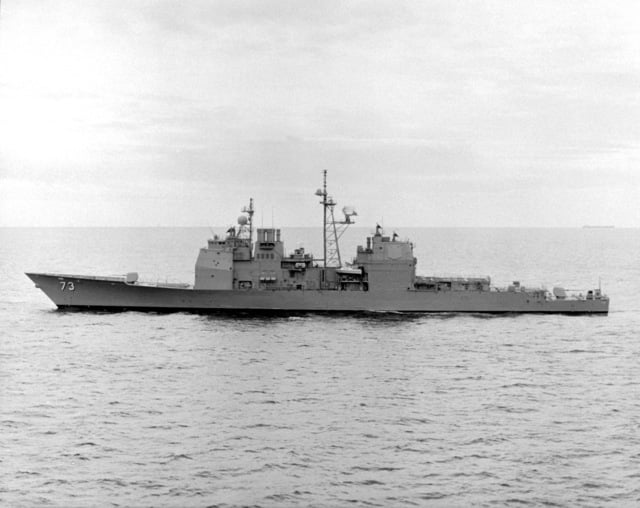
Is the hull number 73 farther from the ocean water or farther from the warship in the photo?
the ocean water

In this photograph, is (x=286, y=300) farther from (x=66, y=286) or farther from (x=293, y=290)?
(x=66, y=286)

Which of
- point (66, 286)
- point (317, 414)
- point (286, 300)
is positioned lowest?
point (317, 414)

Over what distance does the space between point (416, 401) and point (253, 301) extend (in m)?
22.0

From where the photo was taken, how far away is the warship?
4628cm

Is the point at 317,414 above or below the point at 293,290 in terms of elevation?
below

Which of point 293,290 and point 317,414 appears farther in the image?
point 293,290

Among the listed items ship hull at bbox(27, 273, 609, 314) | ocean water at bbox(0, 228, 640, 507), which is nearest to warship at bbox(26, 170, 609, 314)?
ship hull at bbox(27, 273, 609, 314)

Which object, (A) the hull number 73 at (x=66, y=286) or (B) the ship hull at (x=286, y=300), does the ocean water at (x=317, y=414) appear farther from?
(A) the hull number 73 at (x=66, y=286)

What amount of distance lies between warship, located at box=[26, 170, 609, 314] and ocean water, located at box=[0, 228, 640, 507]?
14.1 feet

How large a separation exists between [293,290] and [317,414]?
22.4 metres

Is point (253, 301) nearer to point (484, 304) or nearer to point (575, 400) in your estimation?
point (484, 304)

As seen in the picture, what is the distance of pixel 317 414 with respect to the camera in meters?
24.2

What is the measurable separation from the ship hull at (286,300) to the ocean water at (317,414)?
4106mm

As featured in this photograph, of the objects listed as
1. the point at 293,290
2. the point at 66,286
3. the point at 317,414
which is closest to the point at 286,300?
the point at 293,290
